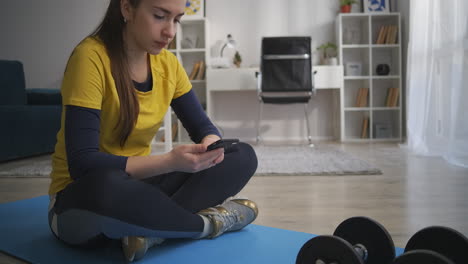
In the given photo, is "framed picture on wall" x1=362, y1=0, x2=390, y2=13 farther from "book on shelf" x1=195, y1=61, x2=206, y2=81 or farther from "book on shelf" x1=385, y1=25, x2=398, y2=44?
"book on shelf" x1=195, y1=61, x2=206, y2=81

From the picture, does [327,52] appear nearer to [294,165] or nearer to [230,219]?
[294,165]

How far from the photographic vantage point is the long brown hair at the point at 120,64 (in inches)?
40.4

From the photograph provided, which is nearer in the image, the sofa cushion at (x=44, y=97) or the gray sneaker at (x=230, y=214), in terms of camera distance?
the gray sneaker at (x=230, y=214)

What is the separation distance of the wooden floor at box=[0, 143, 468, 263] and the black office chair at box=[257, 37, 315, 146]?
1510 millimetres

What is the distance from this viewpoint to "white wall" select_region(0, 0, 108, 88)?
17.0 feet

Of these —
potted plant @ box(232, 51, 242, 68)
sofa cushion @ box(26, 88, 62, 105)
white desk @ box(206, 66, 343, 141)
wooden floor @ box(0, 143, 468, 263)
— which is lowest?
wooden floor @ box(0, 143, 468, 263)

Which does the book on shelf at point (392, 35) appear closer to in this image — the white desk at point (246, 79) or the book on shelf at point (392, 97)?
the book on shelf at point (392, 97)

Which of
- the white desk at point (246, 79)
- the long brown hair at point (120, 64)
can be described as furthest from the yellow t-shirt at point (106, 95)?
the white desk at point (246, 79)

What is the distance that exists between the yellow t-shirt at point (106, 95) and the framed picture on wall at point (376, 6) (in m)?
3.91

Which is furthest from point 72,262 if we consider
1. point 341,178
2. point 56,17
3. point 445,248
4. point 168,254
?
point 56,17

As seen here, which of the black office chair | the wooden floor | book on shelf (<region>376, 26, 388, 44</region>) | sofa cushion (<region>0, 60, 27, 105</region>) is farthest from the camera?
book on shelf (<region>376, 26, 388, 44</region>)

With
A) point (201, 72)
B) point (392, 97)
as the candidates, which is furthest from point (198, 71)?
point (392, 97)

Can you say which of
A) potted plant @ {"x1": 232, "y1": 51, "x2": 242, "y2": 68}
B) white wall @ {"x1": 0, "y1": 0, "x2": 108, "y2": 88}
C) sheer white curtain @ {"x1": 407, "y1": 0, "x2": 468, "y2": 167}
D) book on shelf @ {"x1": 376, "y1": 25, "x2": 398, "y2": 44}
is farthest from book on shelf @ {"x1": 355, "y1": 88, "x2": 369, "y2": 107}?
white wall @ {"x1": 0, "y1": 0, "x2": 108, "y2": 88}

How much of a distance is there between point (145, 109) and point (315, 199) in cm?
→ 94
